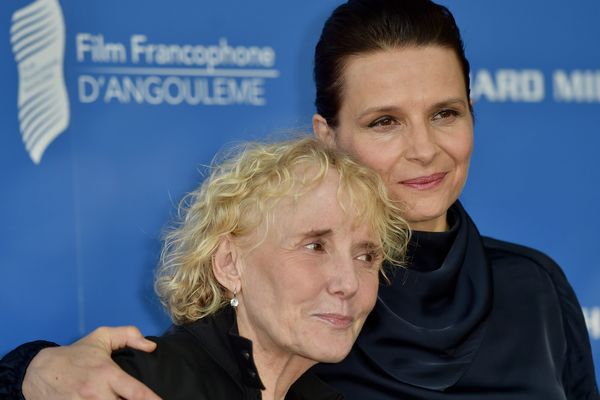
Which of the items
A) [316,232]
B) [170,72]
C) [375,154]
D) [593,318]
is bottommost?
[593,318]

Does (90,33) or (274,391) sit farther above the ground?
(90,33)

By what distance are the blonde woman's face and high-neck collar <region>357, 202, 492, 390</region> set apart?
0.59 feet

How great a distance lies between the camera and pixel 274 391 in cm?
163

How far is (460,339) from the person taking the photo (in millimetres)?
1768

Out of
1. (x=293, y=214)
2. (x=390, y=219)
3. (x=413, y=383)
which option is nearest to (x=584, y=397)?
(x=413, y=383)

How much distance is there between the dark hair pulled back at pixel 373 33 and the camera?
185 cm

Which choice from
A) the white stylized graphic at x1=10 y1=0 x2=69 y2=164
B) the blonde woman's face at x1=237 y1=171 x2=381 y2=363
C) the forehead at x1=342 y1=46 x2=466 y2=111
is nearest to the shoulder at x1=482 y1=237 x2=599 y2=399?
the forehead at x1=342 y1=46 x2=466 y2=111

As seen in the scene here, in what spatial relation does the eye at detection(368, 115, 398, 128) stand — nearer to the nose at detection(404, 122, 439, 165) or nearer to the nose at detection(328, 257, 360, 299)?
the nose at detection(404, 122, 439, 165)

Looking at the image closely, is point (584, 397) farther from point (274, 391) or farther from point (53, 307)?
point (53, 307)

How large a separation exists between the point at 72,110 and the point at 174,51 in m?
0.28

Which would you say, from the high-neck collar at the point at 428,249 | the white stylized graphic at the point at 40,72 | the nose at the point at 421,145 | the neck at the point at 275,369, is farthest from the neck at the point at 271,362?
the white stylized graphic at the point at 40,72

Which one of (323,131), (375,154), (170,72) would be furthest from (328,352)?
(170,72)

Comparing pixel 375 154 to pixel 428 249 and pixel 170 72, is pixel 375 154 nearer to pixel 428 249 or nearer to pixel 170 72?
pixel 428 249

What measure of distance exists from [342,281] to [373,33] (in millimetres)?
506
